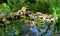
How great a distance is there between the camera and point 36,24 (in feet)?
23.1

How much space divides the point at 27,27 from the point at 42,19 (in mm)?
772

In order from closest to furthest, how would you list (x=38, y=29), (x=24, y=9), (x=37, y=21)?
(x=38, y=29)
(x=37, y=21)
(x=24, y=9)

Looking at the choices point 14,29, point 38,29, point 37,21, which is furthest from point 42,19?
point 14,29

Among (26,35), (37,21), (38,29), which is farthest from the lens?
(37,21)

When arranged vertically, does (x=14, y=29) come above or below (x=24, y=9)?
below

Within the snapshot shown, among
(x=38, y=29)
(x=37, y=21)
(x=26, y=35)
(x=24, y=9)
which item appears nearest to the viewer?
(x=26, y=35)

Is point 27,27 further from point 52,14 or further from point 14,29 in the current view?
point 52,14

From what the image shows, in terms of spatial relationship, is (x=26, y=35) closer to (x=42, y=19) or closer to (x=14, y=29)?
(x=14, y=29)

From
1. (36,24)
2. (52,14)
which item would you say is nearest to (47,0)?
(52,14)

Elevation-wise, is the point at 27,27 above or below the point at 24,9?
below

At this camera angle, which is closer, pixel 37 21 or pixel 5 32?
pixel 5 32

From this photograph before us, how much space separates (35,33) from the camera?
6375mm

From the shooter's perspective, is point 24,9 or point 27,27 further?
point 24,9

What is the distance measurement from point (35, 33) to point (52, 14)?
1444mm
